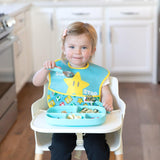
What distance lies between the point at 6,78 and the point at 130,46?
1722 mm

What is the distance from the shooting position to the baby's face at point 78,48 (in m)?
1.92

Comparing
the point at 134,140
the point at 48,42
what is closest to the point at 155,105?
the point at 134,140

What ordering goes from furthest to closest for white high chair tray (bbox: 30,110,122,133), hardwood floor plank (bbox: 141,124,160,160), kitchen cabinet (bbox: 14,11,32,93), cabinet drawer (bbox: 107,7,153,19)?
1. cabinet drawer (bbox: 107,7,153,19)
2. kitchen cabinet (bbox: 14,11,32,93)
3. hardwood floor plank (bbox: 141,124,160,160)
4. white high chair tray (bbox: 30,110,122,133)

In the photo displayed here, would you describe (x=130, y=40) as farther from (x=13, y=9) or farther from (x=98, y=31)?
(x=13, y=9)

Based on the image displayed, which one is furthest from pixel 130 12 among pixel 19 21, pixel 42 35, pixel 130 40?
pixel 19 21

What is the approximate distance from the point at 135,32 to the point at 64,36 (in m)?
2.30

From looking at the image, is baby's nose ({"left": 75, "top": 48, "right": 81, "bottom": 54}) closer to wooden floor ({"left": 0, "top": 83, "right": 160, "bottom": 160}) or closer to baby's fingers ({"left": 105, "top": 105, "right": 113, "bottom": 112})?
baby's fingers ({"left": 105, "top": 105, "right": 113, "bottom": 112})

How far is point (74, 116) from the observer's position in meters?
1.69

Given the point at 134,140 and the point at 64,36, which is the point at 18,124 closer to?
the point at 134,140

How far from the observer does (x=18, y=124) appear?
3.11m

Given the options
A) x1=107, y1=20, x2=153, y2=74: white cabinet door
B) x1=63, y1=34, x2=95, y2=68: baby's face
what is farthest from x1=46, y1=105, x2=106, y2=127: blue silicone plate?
x1=107, y1=20, x2=153, y2=74: white cabinet door

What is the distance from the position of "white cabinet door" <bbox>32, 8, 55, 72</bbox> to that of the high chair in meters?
2.22

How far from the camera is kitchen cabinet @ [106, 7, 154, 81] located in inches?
160

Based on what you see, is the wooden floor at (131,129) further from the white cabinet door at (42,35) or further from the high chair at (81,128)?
the white cabinet door at (42,35)
